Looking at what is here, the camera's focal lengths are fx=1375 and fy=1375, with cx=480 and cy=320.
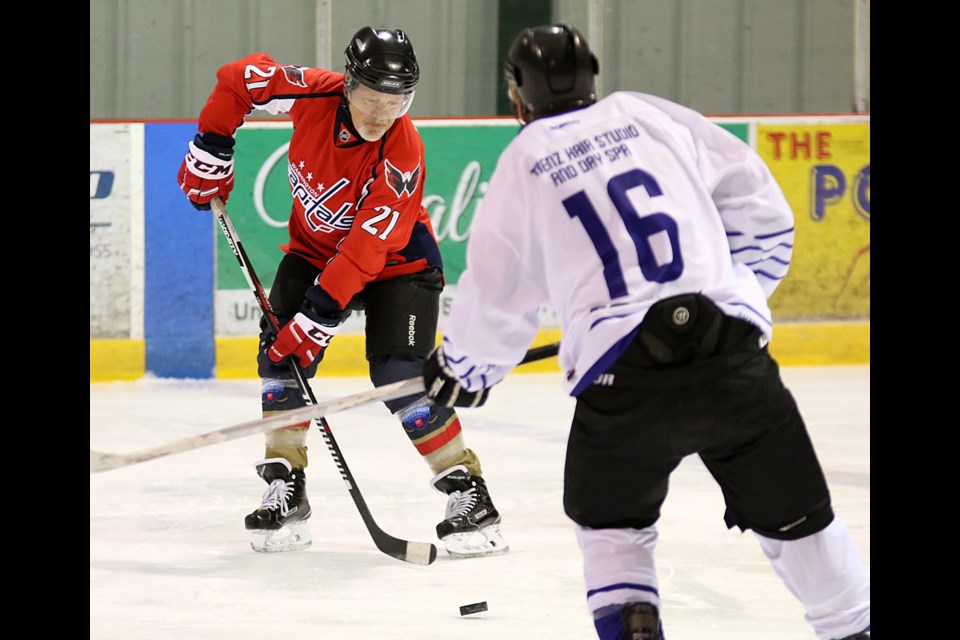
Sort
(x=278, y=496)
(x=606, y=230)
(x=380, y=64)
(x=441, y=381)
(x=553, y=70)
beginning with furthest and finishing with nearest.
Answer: (x=278, y=496)
(x=380, y=64)
(x=441, y=381)
(x=553, y=70)
(x=606, y=230)

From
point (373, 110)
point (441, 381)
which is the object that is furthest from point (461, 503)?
point (441, 381)

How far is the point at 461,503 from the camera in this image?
126 inches

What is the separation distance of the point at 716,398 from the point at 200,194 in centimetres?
183

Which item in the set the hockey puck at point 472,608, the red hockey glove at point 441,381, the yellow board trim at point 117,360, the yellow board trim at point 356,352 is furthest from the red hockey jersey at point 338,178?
the yellow board trim at point 117,360

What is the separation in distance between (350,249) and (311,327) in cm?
20

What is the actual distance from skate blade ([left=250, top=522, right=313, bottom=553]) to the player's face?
932 mm

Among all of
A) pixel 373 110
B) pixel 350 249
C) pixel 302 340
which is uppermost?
pixel 373 110

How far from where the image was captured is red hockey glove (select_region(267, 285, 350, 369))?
3109 millimetres

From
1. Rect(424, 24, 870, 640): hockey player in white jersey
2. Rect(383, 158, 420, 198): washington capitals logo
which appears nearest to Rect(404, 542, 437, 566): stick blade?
Rect(383, 158, 420, 198): washington capitals logo

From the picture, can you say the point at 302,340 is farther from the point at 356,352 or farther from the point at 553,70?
the point at 356,352

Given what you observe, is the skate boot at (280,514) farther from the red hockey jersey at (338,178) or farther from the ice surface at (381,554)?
the red hockey jersey at (338,178)

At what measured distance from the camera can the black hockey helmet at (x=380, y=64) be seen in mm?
3027
